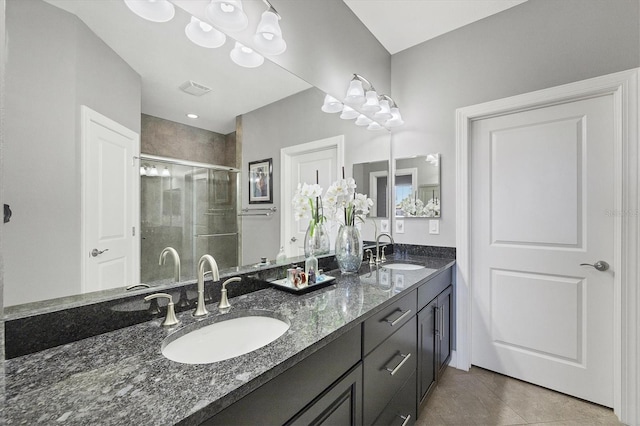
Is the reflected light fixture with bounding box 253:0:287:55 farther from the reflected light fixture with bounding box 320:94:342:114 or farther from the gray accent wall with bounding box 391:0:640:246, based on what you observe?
the gray accent wall with bounding box 391:0:640:246

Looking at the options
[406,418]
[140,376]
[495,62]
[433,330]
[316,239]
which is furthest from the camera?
[495,62]

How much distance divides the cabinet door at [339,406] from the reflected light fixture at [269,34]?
1501 millimetres

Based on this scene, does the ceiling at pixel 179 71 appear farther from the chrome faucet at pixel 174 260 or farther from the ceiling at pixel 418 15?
the ceiling at pixel 418 15

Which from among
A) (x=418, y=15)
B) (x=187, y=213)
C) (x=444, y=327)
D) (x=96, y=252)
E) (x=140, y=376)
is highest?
(x=418, y=15)

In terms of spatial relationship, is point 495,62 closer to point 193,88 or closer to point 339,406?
point 193,88

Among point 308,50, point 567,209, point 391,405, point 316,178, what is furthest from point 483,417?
point 308,50

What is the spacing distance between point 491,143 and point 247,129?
1891 mm

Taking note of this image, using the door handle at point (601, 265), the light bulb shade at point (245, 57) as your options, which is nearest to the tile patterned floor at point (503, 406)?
the door handle at point (601, 265)

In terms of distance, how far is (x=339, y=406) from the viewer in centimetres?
90

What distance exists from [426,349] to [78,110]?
195cm

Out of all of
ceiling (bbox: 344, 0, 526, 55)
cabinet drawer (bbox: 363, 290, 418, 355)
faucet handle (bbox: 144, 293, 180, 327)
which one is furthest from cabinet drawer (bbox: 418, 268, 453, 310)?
ceiling (bbox: 344, 0, 526, 55)

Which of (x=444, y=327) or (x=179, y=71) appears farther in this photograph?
(x=444, y=327)

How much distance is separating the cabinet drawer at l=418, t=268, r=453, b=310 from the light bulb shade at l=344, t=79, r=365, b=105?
1372 millimetres

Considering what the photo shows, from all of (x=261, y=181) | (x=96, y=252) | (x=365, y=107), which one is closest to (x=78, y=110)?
(x=96, y=252)
